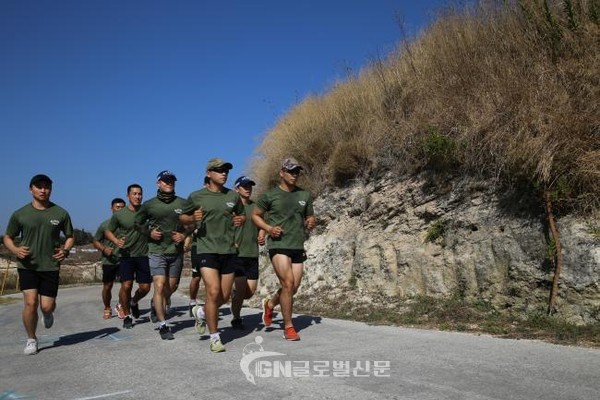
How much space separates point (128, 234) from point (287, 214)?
12.9 ft

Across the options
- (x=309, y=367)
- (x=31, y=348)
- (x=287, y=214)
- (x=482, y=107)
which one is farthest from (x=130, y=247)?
(x=482, y=107)

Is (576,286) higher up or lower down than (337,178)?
lower down

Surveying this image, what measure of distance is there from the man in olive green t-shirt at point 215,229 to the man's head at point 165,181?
1.39 meters

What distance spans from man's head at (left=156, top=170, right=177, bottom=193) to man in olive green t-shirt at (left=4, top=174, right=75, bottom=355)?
149cm

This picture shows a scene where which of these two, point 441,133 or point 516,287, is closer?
point 516,287

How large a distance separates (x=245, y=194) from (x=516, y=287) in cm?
447

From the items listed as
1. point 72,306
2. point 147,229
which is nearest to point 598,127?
point 147,229

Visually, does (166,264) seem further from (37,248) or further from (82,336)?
(37,248)

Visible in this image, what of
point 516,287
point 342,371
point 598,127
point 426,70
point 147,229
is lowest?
point 342,371

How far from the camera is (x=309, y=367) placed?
509 centimetres

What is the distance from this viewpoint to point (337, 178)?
11.9 meters

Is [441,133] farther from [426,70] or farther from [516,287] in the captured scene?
[516,287]

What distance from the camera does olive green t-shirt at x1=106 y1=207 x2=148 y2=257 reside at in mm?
9500

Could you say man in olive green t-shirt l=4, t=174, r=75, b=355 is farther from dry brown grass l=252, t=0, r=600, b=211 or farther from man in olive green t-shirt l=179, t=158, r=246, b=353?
dry brown grass l=252, t=0, r=600, b=211
